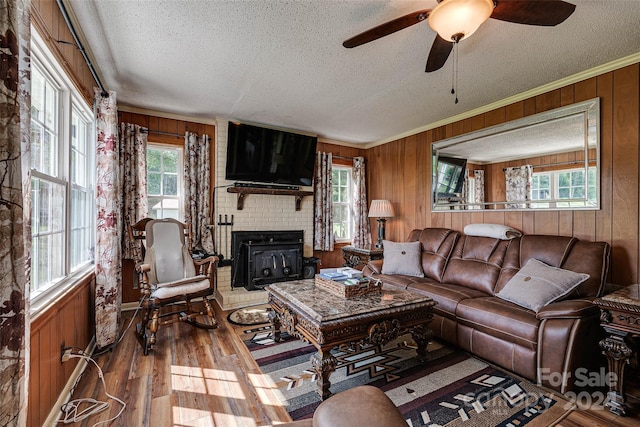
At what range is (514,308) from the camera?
7.33ft

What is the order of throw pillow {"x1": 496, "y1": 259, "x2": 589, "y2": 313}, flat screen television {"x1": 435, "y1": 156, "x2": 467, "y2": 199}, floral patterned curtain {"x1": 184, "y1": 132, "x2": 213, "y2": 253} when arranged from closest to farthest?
throw pillow {"x1": 496, "y1": 259, "x2": 589, "y2": 313} → flat screen television {"x1": 435, "y1": 156, "x2": 467, "y2": 199} → floral patterned curtain {"x1": 184, "y1": 132, "x2": 213, "y2": 253}

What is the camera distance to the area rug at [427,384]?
172 centimetres

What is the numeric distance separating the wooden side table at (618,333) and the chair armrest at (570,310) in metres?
0.09

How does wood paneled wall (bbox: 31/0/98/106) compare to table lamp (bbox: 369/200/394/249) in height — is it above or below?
above

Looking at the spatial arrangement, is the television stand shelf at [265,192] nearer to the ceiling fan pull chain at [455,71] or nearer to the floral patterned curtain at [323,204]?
the floral patterned curtain at [323,204]

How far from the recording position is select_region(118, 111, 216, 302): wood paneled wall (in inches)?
141

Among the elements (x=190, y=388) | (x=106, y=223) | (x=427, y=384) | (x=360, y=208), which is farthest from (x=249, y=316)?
(x=360, y=208)

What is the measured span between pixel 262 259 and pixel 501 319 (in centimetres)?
287

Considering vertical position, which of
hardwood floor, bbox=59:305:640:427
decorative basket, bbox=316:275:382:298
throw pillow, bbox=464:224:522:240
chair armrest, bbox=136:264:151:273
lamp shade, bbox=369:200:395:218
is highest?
lamp shade, bbox=369:200:395:218

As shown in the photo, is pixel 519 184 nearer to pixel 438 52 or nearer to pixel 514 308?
pixel 514 308

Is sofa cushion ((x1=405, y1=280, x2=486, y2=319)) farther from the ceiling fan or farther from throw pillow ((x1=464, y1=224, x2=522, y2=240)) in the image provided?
the ceiling fan

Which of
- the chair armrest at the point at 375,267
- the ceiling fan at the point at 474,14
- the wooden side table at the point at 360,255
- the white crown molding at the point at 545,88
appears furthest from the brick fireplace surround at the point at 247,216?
the ceiling fan at the point at 474,14

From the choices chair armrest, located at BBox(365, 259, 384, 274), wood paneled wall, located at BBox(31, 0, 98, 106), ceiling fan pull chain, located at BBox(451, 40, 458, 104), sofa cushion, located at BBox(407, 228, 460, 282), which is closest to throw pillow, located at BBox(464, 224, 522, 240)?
sofa cushion, located at BBox(407, 228, 460, 282)

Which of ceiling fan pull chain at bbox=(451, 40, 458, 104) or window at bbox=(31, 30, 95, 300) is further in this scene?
ceiling fan pull chain at bbox=(451, 40, 458, 104)
